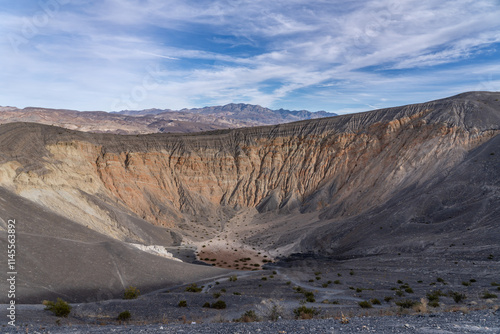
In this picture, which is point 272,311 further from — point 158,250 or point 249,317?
point 158,250

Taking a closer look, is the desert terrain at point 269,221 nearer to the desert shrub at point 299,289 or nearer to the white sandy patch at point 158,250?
the desert shrub at point 299,289

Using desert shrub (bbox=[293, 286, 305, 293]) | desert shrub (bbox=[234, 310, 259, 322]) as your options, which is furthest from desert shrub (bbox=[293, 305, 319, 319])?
desert shrub (bbox=[293, 286, 305, 293])

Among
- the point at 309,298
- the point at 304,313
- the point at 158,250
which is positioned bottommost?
the point at 158,250

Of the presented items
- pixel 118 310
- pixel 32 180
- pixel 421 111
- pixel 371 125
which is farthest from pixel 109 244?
pixel 421 111

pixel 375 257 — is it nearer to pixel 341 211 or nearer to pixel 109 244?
pixel 341 211

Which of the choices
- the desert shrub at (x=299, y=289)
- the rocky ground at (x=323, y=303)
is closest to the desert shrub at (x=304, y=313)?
the rocky ground at (x=323, y=303)

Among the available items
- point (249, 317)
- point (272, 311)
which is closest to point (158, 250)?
point (272, 311)
